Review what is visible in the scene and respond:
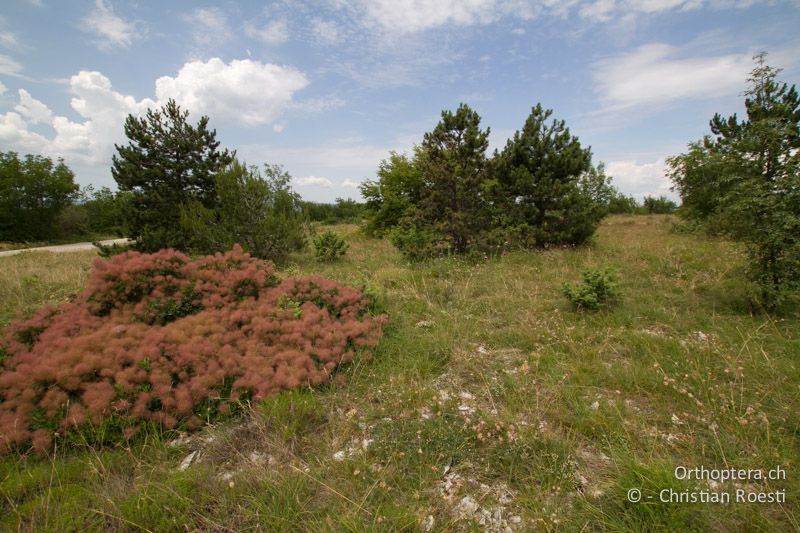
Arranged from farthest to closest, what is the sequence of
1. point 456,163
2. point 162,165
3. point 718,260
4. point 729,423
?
point 162,165, point 456,163, point 718,260, point 729,423

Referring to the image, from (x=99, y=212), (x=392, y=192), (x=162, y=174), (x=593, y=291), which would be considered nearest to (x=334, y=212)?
(x=99, y=212)

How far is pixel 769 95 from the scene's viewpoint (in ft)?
13.3

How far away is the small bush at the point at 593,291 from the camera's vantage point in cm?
451

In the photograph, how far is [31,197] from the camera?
21.4 metres

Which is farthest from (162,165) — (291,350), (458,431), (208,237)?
(458,431)

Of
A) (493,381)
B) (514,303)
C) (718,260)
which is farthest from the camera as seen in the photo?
(718,260)

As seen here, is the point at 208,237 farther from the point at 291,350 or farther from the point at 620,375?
the point at 620,375

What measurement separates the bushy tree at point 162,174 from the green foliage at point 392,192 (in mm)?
6099

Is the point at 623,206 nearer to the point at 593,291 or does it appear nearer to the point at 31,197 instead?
the point at 593,291

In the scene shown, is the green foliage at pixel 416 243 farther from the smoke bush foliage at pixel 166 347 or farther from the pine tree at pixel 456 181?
the smoke bush foliage at pixel 166 347

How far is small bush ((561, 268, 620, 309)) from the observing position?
4.51 metres

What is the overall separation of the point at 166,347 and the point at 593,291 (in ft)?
17.3

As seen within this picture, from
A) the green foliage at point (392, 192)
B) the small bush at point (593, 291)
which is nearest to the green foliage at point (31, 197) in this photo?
the green foliage at point (392, 192)

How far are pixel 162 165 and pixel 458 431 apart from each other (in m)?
10.5
